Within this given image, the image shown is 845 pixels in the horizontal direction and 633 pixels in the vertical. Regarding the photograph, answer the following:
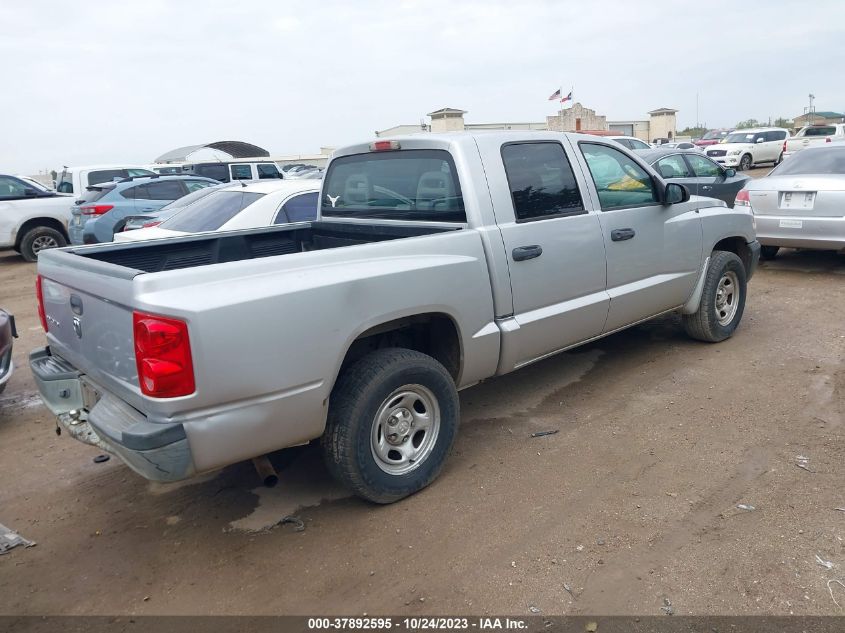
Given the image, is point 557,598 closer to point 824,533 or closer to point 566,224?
point 824,533

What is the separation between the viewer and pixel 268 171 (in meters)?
19.8

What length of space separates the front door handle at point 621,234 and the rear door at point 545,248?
152mm

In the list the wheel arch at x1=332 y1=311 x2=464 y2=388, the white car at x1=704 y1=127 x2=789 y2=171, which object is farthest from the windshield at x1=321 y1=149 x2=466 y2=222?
the white car at x1=704 y1=127 x2=789 y2=171

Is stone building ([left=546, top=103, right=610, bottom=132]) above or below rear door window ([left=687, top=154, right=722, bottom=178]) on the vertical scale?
above

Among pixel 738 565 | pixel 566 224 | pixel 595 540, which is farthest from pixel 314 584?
pixel 566 224

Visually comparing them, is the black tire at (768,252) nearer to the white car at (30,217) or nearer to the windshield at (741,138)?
the white car at (30,217)

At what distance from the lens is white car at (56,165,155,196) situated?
601 inches

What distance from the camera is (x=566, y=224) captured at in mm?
4340

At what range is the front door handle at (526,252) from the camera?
3982 millimetres

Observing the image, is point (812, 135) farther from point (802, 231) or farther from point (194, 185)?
point (194, 185)

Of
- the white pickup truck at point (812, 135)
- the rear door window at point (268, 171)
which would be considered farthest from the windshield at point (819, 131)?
the rear door window at point (268, 171)

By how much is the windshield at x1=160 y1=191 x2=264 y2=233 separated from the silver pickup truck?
2394 mm

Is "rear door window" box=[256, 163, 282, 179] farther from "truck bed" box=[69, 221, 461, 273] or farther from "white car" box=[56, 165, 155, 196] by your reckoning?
"truck bed" box=[69, 221, 461, 273]

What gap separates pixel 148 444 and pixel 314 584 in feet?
3.15
